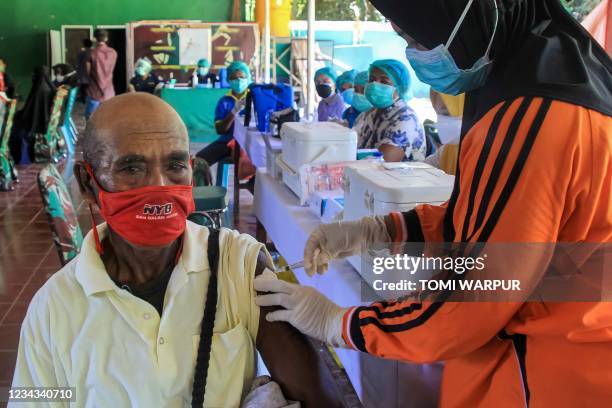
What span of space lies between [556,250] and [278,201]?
2.01 meters

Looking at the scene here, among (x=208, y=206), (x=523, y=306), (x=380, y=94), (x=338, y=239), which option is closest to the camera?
(x=523, y=306)

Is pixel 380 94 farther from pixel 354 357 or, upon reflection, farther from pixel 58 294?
pixel 58 294

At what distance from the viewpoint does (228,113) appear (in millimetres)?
6055

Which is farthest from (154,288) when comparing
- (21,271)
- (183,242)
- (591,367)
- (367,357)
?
(21,271)

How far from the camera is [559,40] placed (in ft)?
3.37

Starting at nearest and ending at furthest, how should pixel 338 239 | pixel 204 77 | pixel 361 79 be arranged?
pixel 338 239 → pixel 361 79 → pixel 204 77

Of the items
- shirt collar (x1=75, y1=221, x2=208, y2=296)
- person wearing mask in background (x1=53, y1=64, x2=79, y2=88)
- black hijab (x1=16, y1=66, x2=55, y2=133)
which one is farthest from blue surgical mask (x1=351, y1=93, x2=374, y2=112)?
person wearing mask in background (x1=53, y1=64, x2=79, y2=88)

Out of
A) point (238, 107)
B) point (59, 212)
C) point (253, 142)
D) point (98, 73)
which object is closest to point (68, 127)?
point (98, 73)

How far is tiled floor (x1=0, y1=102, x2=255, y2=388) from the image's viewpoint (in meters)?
3.40

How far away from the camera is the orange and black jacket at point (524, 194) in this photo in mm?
941

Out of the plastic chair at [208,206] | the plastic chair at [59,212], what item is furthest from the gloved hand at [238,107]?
the plastic chair at [59,212]

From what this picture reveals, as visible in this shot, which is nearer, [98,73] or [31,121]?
[31,121]

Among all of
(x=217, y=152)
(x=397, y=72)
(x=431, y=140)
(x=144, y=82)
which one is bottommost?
(x=217, y=152)

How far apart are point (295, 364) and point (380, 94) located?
2449mm
